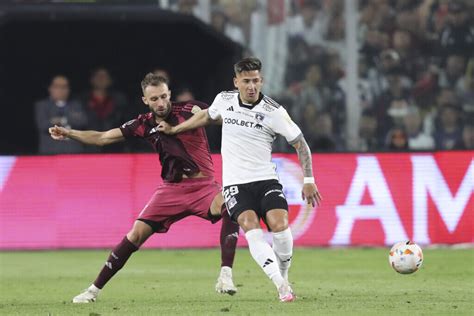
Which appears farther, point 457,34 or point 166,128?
point 457,34

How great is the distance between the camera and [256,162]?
10672 mm

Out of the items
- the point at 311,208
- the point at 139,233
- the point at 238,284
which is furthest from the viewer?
the point at 311,208

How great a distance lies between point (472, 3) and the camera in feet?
66.8

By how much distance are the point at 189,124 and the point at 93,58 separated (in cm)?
998

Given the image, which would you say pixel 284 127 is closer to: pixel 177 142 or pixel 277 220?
pixel 277 220

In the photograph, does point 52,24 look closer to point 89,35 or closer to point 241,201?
point 89,35

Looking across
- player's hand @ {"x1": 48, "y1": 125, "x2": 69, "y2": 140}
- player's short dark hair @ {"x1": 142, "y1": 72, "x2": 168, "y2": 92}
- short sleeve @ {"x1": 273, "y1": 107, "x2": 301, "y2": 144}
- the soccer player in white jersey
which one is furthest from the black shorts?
player's hand @ {"x1": 48, "y1": 125, "x2": 69, "y2": 140}

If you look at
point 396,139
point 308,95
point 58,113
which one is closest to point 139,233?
point 58,113

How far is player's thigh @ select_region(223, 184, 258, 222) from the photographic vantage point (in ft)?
34.7

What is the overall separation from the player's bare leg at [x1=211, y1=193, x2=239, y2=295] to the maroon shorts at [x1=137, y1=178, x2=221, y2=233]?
0.31ft

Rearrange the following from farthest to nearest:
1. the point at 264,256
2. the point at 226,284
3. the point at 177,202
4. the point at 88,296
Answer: the point at 177,202
the point at 226,284
the point at 88,296
the point at 264,256

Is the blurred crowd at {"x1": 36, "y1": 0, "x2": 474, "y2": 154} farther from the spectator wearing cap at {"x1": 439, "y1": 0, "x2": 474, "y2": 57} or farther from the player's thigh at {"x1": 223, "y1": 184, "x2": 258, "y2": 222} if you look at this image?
the player's thigh at {"x1": 223, "y1": 184, "x2": 258, "y2": 222}

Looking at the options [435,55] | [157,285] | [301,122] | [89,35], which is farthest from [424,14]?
[157,285]

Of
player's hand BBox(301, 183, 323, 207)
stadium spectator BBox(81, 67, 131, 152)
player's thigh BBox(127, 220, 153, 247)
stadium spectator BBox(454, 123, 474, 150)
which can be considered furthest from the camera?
stadium spectator BBox(454, 123, 474, 150)
